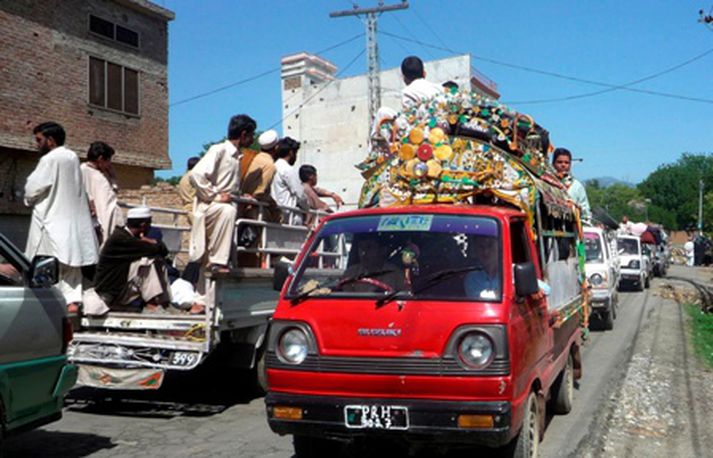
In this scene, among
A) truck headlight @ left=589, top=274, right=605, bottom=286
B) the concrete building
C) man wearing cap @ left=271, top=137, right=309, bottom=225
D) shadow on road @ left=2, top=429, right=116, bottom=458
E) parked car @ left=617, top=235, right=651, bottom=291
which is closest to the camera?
shadow on road @ left=2, top=429, right=116, bottom=458

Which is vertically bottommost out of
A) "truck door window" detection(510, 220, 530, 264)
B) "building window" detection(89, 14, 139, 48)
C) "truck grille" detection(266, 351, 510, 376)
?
"truck grille" detection(266, 351, 510, 376)

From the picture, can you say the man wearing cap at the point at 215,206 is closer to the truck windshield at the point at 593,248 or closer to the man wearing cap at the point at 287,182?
the man wearing cap at the point at 287,182

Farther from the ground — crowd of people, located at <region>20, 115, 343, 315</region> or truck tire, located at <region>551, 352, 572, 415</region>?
crowd of people, located at <region>20, 115, 343, 315</region>

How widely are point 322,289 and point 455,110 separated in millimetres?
2762

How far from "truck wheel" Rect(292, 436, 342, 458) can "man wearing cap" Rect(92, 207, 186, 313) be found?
2.73 metres

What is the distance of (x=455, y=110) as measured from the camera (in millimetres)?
6648

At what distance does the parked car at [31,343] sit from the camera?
4.33m

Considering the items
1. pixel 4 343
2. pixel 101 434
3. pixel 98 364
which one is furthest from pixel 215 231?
pixel 4 343

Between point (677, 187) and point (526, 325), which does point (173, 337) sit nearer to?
point (526, 325)

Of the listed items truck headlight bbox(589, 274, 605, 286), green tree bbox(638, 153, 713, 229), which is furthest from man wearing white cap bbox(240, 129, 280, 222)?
green tree bbox(638, 153, 713, 229)

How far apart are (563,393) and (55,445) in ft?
15.2

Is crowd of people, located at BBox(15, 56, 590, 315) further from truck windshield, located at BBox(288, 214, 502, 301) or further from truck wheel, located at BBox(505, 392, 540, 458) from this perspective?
truck wheel, located at BBox(505, 392, 540, 458)

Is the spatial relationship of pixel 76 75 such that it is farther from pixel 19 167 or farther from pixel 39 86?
pixel 19 167

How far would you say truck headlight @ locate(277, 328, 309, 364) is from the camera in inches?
172
